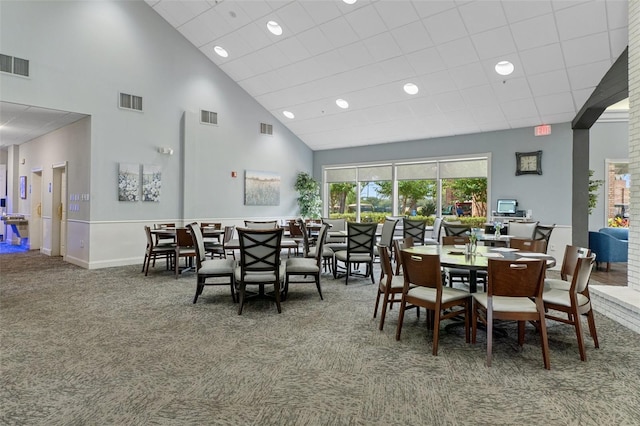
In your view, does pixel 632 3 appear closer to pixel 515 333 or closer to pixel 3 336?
pixel 515 333

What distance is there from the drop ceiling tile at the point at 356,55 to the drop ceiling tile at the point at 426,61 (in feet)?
2.55

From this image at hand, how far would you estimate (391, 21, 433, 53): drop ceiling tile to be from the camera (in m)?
Result: 6.00

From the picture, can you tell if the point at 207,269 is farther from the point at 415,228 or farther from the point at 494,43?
the point at 494,43

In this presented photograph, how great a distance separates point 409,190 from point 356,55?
405cm

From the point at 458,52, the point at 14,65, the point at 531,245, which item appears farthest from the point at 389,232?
the point at 14,65

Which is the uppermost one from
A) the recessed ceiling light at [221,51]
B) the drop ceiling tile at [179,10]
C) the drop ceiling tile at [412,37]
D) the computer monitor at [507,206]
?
the drop ceiling tile at [179,10]

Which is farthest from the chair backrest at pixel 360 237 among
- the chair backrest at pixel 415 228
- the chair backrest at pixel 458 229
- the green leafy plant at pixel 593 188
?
the green leafy plant at pixel 593 188

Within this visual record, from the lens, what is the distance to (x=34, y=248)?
9.84 metres

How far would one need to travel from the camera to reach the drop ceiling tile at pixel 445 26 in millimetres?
5598

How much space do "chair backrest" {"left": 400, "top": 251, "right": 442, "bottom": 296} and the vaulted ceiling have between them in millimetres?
4170

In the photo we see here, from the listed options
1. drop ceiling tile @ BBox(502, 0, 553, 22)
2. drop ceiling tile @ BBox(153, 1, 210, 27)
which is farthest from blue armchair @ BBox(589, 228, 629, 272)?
drop ceiling tile @ BBox(153, 1, 210, 27)

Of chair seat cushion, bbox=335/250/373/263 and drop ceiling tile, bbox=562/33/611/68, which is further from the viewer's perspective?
chair seat cushion, bbox=335/250/373/263

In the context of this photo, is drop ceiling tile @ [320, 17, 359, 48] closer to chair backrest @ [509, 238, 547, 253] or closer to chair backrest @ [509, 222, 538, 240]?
chair backrest @ [509, 222, 538, 240]

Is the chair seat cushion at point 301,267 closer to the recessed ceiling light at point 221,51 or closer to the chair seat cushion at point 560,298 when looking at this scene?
the chair seat cushion at point 560,298
